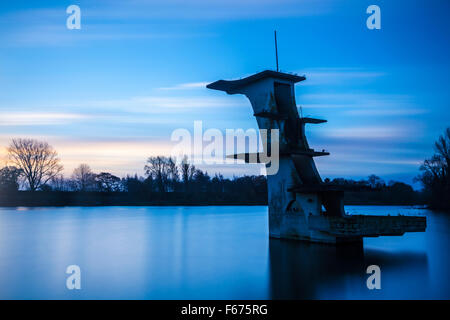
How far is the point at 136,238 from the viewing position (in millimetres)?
25266

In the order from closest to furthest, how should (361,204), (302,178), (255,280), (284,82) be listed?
1. (255,280)
2. (302,178)
3. (284,82)
4. (361,204)

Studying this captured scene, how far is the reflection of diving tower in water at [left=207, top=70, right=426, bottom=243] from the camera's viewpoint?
17438 millimetres

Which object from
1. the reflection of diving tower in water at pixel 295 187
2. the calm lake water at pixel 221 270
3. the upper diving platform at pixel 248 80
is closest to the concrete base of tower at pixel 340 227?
the reflection of diving tower in water at pixel 295 187

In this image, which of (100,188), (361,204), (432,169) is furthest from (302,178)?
(361,204)

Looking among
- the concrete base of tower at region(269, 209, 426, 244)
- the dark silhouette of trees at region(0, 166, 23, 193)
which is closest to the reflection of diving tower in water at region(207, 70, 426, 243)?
the concrete base of tower at region(269, 209, 426, 244)

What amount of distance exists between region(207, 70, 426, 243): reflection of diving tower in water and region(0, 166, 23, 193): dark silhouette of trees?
66.3 meters

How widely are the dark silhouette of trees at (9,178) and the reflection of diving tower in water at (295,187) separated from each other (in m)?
66.3

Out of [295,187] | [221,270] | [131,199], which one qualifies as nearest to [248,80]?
[295,187]

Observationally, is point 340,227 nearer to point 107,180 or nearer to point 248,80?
point 248,80

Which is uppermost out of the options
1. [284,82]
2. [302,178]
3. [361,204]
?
[284,82]

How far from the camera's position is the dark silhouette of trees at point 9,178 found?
71.2 meters

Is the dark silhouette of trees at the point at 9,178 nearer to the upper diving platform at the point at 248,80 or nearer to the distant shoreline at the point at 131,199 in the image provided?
the distant shoreline at the point at 131,199
